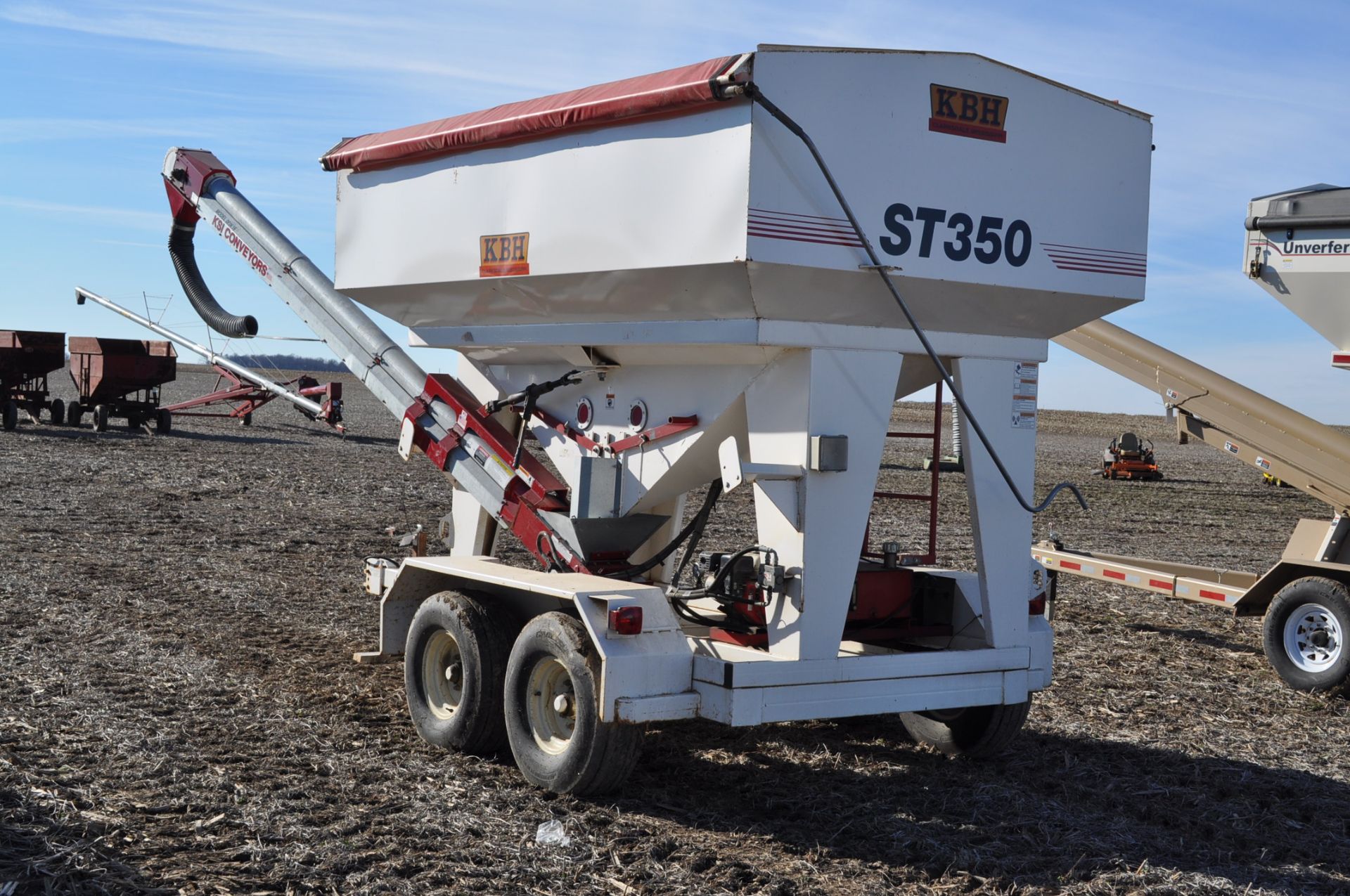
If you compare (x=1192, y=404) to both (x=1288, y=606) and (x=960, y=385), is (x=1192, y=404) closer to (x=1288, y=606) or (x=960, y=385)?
(x=1288, y=606)

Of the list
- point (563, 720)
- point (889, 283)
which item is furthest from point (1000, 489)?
point (563, 720)

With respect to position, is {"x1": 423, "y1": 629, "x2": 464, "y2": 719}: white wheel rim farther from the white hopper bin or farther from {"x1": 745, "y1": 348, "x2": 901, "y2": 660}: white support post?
the white hopper bin

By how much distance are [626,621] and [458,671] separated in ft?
5.30

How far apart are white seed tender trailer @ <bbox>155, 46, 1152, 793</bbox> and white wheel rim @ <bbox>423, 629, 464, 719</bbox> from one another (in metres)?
0.02

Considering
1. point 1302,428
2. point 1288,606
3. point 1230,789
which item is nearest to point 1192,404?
point 1302,428

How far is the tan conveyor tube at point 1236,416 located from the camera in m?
9.78

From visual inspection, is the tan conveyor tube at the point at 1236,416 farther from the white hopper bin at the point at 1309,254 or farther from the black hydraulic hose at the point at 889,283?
the black hydraulic hose at the point at 889,283

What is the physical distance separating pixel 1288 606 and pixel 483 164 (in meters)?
6.38

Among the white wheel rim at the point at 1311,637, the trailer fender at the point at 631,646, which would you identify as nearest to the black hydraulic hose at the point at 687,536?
the trailer fender at the point at 631,646

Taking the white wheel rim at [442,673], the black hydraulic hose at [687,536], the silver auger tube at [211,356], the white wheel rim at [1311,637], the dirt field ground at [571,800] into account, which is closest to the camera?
the dirt field ground at [571,800]

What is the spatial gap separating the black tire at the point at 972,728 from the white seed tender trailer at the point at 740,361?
2 centimetres

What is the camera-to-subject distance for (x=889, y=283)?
234 inches

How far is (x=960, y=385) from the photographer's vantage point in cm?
667

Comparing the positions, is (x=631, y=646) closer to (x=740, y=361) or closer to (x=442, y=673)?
(x=740, y=361)
